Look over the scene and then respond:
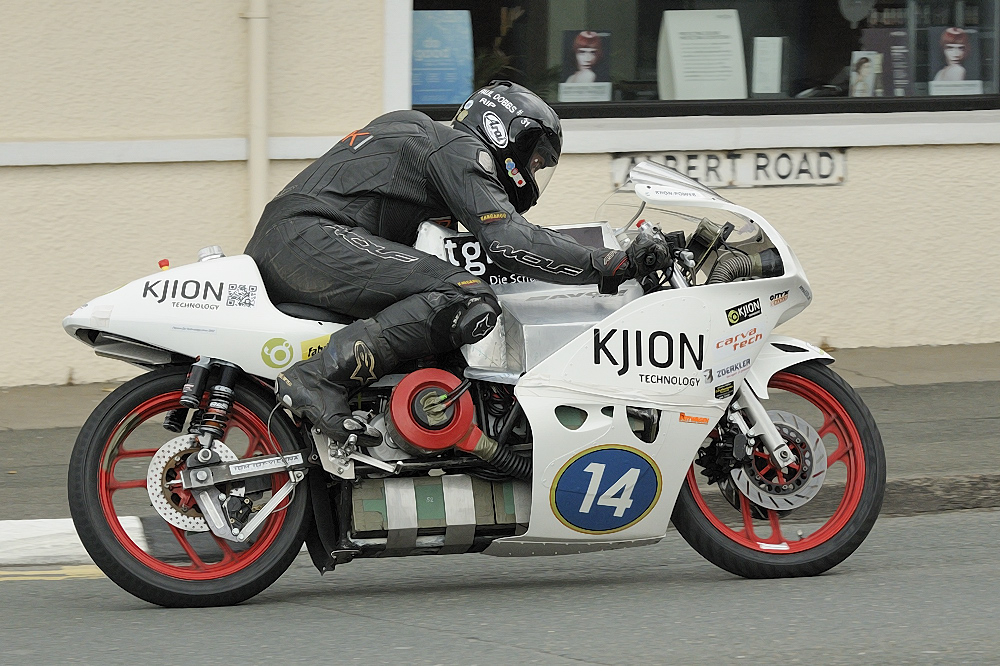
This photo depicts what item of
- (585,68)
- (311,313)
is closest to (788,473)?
(311,313)

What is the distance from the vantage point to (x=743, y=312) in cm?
490

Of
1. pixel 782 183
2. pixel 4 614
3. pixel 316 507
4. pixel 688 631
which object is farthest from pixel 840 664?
pixel 782 183

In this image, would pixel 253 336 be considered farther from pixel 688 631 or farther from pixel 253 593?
pixel 688 631

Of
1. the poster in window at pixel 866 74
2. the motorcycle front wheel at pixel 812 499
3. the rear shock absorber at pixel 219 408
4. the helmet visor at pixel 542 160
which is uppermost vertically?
the poster in window at pixel 866 74

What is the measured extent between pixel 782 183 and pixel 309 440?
5.47m

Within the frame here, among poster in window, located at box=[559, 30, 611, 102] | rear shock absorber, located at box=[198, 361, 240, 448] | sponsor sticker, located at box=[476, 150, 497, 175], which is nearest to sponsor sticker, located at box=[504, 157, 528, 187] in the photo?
sponsor sticker, located at box=[476, 150, 497, 175]

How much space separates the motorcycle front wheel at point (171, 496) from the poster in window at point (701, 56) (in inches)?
215

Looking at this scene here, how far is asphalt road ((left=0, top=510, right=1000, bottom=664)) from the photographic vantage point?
13.8 feet

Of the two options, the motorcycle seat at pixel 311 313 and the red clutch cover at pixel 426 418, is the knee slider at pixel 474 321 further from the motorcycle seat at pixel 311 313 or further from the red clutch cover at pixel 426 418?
the motorcycle seat at pixel 311 313

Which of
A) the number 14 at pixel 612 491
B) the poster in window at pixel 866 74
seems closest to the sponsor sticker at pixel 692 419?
the number 14 at pixel 612 491

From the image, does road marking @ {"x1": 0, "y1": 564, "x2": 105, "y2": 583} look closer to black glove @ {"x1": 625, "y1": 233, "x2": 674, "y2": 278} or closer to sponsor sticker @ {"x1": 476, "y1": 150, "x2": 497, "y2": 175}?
sponsor sticker @ {"x1": 476, "y1": 150, "x2": 497, "y2": 175}

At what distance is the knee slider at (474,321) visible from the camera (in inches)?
182

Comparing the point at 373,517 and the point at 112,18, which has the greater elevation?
the point at 112,18

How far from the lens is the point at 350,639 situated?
4371mm
